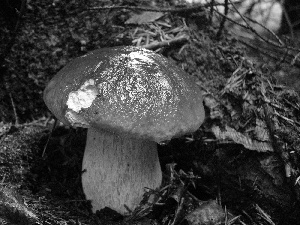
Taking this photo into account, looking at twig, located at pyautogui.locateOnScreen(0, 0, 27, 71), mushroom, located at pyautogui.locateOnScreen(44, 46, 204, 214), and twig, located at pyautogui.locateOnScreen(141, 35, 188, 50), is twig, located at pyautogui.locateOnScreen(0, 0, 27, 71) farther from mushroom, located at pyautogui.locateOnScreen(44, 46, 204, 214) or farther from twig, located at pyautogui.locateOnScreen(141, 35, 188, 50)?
twig, located at pyautogui.locateOnScreen(141, 35, 188, 50)

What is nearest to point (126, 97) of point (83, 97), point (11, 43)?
point (83, 97)

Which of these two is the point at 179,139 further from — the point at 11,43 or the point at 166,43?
the point at 11,43

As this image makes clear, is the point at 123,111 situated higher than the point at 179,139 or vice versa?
the point at 123,111

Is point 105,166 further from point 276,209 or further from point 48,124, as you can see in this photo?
point 276,209

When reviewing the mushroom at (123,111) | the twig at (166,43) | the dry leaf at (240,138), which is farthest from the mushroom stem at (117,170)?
the twig at (166,43)

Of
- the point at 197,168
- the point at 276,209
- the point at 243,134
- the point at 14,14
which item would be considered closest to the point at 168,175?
the point at 197,168

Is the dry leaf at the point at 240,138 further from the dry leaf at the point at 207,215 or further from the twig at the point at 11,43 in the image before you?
the twig at the point at 11,43
